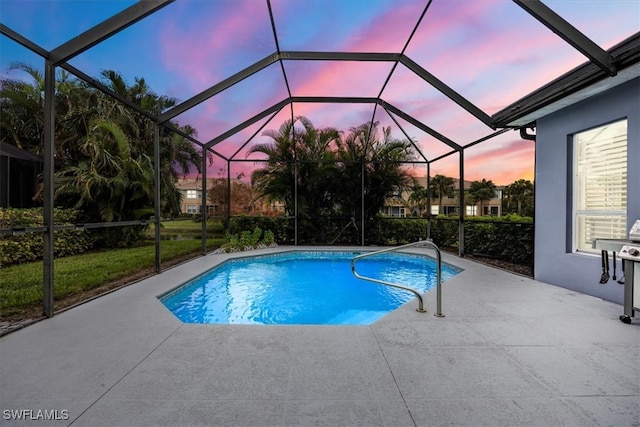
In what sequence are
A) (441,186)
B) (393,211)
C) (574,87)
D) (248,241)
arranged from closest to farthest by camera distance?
(574,87) < (248,241) < (393,211) < (441,186)

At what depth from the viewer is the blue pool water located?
446 cm

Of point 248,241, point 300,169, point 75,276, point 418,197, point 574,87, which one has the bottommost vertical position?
point 75,276

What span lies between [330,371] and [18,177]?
27.3ft

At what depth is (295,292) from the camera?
571 cm

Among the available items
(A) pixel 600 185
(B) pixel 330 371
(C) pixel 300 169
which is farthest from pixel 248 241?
(A) pixel 600 185

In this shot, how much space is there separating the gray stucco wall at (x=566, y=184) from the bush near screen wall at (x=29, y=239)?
8.97m

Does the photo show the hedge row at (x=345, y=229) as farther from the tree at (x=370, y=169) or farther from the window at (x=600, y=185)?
the window at (x=600, y=185)

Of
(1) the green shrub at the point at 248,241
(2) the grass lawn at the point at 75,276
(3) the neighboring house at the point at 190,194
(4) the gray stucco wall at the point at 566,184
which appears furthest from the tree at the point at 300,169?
(4) the gray stucco wall at the point at 566,184

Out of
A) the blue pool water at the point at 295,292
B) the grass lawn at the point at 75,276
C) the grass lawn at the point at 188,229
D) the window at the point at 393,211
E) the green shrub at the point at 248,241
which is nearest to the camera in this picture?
the grass lawn at the point at 75,276

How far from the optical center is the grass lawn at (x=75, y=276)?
3.97 m

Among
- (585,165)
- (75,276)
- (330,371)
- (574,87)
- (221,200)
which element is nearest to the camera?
(330,371)

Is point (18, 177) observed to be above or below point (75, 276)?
above

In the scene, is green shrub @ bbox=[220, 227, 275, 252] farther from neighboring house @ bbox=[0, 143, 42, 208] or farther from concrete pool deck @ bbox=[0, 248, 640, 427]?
concrete pool deck @ bbox=[0, 248, 640, 427]

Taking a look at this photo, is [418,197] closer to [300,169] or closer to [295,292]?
[300,169]
